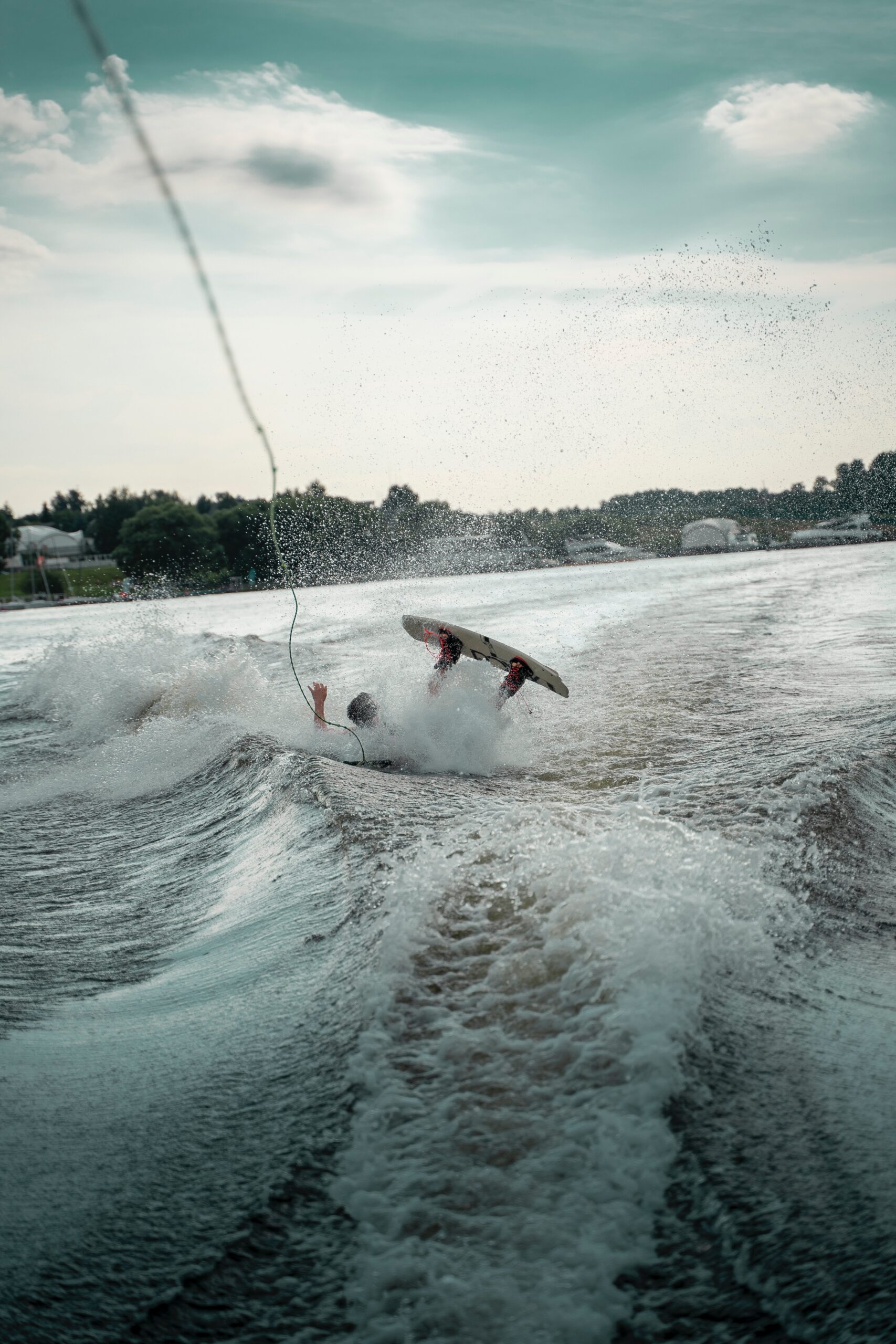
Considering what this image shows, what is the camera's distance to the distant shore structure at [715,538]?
89625 millimetres

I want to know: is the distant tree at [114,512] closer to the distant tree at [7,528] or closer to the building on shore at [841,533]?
the distant tree at [7,528]

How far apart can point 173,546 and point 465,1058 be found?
9859 cm

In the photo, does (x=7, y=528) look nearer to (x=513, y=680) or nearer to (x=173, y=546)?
(x=173, y=546)

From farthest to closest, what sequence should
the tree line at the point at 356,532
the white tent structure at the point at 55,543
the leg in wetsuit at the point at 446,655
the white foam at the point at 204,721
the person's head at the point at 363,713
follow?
the white tent structure at the point at 55,543, the tree line at the point at 356,532, the leg in wetsuit at the point at 446,655, the person's head at the point at 363,713, the white foam at the point at 204,721

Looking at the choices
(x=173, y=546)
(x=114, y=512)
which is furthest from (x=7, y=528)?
(x=173, y=546)

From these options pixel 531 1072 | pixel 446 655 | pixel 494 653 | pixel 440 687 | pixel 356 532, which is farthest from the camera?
pixel 356 532

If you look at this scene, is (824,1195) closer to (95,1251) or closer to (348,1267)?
(348,1267)

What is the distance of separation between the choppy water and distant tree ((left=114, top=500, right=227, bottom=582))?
302 ft

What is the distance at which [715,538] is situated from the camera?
90.1 meters

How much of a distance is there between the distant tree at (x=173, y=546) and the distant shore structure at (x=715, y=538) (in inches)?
1962

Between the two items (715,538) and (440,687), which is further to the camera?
(715,538)

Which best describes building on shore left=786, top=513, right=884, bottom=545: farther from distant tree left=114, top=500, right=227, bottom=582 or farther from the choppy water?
the choppy water

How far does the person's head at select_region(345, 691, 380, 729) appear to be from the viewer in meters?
9.57

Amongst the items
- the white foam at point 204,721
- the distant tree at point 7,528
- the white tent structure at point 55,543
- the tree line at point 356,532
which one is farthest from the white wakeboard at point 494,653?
the white tent structure at point 55,543
